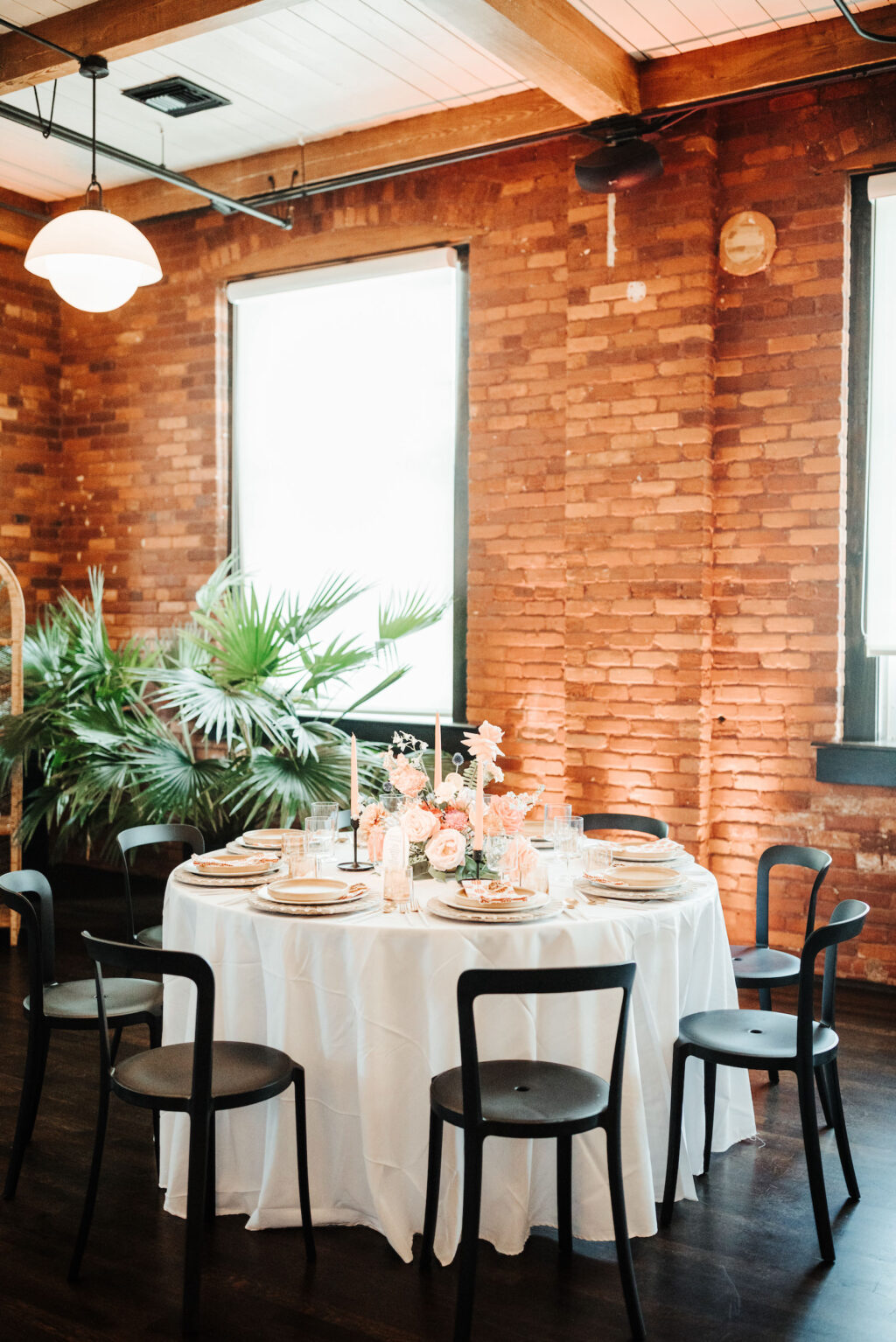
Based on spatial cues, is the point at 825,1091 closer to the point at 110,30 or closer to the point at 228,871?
the point at 228,871

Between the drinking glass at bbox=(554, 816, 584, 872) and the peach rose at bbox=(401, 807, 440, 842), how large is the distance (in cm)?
40

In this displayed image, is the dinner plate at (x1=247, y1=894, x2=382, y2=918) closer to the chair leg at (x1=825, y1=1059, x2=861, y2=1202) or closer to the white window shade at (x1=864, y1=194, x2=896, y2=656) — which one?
the chair leg at (x1=825, y1=1059, x2=861, y2=1202)

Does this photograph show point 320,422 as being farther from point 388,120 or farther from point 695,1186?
point 695,1186

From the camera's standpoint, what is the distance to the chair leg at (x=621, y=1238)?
97.7 inches

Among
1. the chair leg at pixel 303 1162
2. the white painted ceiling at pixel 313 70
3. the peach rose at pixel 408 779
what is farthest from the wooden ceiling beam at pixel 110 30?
the chair leg at pixel 303 1162

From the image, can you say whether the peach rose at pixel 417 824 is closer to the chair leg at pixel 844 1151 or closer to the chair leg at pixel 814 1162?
the chair leg at pixel 814 1162

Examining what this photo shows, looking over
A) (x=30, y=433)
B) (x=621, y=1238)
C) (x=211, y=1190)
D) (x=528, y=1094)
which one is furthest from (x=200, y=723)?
(x=30, y=433)

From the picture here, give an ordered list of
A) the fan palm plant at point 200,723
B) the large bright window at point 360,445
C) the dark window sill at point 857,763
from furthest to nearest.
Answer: the large bright window at point 360,445
the fan palm plant at point 200,723
the dark window sill at point 857,763

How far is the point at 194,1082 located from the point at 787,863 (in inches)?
83.1

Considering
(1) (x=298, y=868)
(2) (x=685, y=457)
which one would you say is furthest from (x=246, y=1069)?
(2) (x=685, y=457)

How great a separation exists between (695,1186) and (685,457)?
304cm

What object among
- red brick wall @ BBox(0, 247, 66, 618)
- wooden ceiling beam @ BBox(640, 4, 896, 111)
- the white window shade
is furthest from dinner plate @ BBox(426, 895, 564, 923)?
red brick wall @ BBox(0, 247, 66, 618)

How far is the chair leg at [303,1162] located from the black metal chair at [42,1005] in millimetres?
589

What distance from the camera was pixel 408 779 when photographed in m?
3.17
